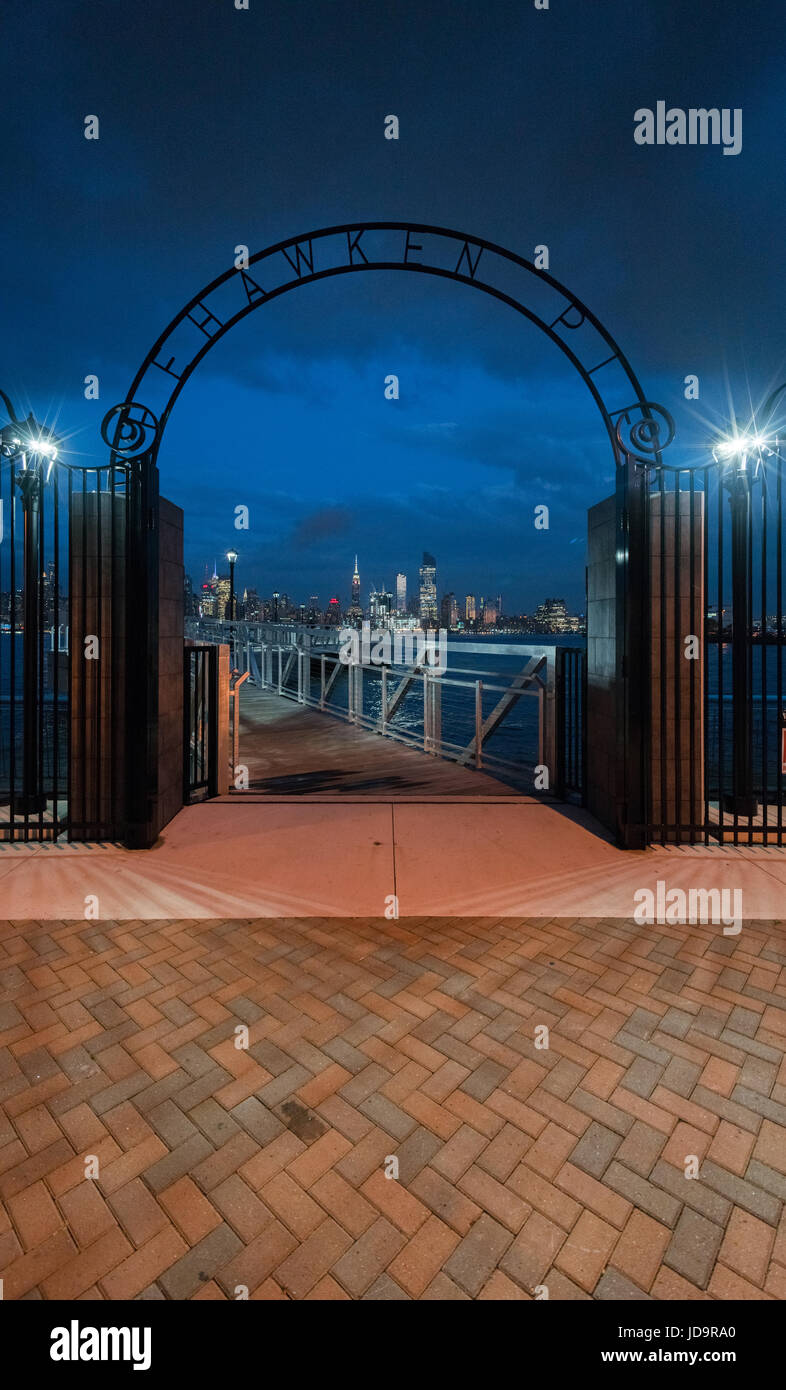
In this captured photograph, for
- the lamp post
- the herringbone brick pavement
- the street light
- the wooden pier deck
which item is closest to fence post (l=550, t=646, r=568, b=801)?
the wooden pier deck

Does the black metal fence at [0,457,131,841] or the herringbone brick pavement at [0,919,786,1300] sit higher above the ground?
the black metal fence at [0,457,131,841]

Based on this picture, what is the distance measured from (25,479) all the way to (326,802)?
3.90 m

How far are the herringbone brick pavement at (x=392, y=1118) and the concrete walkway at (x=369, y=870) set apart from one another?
423mm

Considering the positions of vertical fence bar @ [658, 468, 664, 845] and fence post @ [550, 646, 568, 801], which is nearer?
vertical fence bar @ [658, 468, 664, 845]

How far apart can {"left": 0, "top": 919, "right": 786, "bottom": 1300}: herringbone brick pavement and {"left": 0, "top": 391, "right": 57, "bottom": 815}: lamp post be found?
209 cm

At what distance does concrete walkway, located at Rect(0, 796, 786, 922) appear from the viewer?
3.40 m

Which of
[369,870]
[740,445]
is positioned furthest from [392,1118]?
[740,445]

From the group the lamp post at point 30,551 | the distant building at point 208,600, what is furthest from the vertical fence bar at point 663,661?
the distant building at point 208,600

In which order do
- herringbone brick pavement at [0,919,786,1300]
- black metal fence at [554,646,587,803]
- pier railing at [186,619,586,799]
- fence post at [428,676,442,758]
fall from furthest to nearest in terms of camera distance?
fence post at [428,676,442,758] < pier railing at [186,619,586,799] < black metal fence at [554,646,587,803] < herringbone brick pavement at [0,919,786,1300]

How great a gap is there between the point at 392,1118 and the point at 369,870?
6.73ft

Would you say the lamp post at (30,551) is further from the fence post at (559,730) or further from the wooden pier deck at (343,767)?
the fence post at (559,730)

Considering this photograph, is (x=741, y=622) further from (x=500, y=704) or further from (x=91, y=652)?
(x=91, y=652)

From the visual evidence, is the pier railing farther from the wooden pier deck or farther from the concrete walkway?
the concrete walkway
